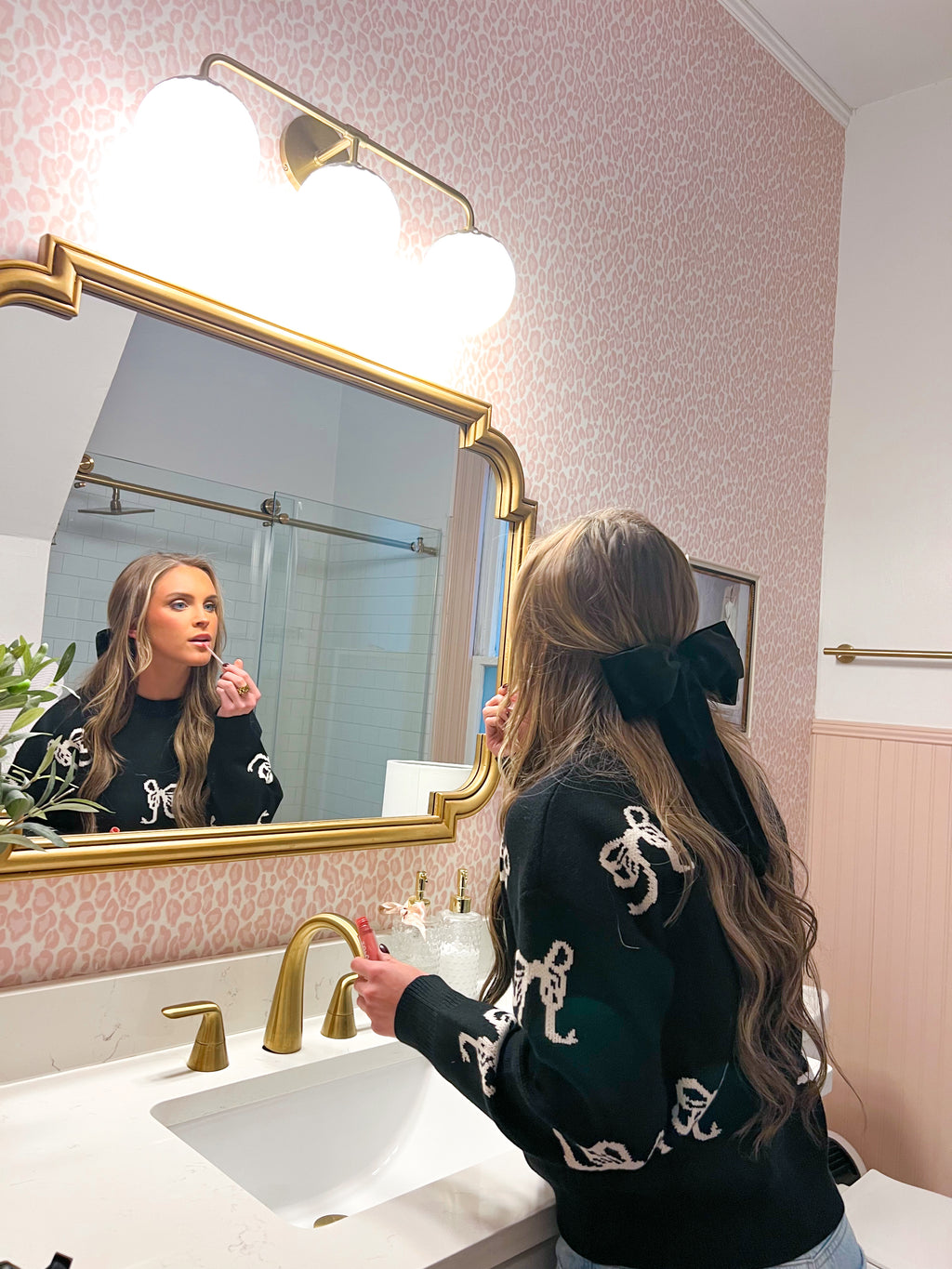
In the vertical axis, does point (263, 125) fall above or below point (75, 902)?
above

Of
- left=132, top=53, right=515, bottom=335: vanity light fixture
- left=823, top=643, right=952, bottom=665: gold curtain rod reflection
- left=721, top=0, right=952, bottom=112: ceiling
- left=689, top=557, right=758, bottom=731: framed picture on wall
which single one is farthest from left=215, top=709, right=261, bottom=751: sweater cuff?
left=721, top=0, right=952, bottom=112: ceiling

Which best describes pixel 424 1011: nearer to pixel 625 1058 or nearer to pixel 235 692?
pixel 625 1058

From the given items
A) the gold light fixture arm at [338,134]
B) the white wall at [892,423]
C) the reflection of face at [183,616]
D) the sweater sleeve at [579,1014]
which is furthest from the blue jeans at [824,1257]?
the white wall at [892,423]

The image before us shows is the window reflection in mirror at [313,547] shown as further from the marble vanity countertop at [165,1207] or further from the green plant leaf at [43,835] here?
the marble vanity countertop at [165,1207]

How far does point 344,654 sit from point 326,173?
0.63 m

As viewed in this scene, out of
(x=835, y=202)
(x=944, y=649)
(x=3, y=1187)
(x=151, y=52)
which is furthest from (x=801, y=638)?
(x=3, y=1187)

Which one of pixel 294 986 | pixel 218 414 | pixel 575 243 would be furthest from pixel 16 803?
pixel 575 243

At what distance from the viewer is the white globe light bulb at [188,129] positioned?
1145 millimetres

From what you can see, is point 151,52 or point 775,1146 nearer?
point 775,1146

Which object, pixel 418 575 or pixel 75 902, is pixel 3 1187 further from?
pixel 418 575

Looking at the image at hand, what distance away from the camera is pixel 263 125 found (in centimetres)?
130

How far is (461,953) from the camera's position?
1.41 m

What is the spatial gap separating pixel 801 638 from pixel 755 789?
4.96ft

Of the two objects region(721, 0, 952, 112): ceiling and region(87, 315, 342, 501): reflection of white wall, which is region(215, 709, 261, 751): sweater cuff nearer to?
region(87, 315, 342, 501): reflection of white wall
